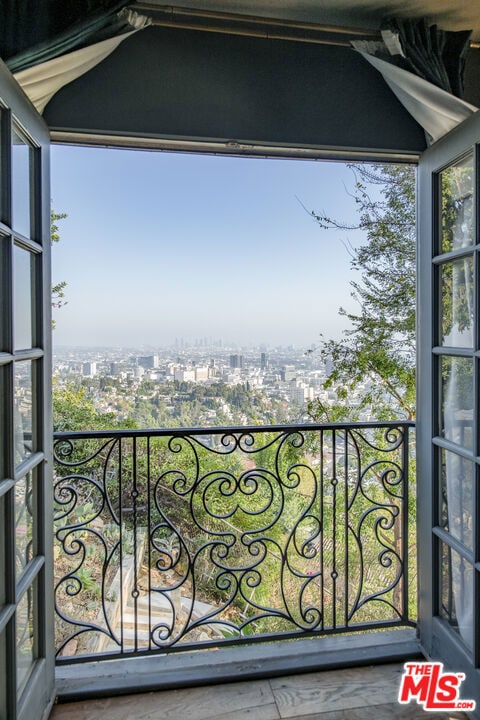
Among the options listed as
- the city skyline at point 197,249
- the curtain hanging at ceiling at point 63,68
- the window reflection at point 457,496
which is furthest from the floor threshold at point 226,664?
the curtain hanging at ceiling at point 63,68

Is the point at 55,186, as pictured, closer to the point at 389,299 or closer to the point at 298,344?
the point at 298,344

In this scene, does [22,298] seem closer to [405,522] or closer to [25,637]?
[25,637]

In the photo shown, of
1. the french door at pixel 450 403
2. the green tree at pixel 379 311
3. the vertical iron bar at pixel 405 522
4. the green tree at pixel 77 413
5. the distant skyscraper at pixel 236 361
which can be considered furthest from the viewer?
the green tree at pixel 379 311

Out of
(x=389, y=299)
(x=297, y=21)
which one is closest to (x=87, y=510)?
(x=389, y=299)

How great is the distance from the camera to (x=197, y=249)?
2416 millimetres

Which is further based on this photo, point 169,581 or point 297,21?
point 169,581

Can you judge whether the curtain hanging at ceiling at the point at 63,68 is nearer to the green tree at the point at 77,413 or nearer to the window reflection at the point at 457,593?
the green tree at the point at 77,413

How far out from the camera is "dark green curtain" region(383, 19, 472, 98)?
61.6 inches

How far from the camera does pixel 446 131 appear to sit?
5.13ft

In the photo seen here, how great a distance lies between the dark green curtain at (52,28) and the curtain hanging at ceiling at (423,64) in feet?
3.13

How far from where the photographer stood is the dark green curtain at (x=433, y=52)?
5.14ft

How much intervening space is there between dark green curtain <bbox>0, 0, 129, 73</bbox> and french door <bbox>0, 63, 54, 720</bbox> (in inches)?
6.2

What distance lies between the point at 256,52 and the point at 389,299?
4.88 ft

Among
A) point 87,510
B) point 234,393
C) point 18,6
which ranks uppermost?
point 18,6
